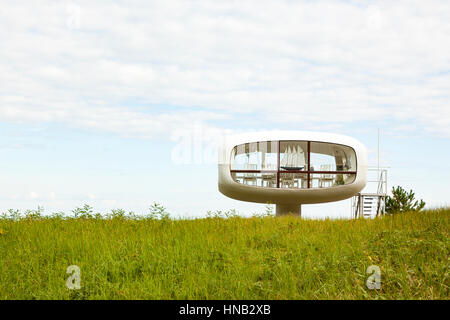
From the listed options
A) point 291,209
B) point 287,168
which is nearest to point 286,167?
point 287,168

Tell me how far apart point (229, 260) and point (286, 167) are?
6565 millimetres

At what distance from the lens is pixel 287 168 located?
11.2m

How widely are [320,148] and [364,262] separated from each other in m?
6.90

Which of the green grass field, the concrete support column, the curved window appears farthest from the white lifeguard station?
the green grass field

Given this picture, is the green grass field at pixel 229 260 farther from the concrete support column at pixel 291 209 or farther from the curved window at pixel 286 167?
the concrete support column at pixel 291 209

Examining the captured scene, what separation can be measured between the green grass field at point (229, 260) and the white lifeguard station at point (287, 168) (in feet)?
12.6

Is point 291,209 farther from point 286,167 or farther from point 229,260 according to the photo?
point 229,260

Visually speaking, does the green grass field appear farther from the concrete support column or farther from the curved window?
the concrete support column

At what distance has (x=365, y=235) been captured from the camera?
614cm

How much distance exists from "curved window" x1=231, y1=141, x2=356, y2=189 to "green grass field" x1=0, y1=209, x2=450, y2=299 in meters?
3.93

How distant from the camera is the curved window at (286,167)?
11.1m

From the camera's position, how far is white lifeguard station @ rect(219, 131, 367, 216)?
11.1 meters

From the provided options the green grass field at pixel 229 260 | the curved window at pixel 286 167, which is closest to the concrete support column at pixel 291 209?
the curved window at pixel 286 167
